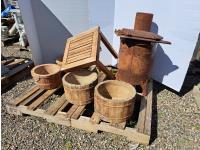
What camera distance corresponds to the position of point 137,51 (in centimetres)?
251

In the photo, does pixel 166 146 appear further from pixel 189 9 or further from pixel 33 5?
pixel 33 5

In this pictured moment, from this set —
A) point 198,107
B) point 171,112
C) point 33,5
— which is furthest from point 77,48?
point 198,107

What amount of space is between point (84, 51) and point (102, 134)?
1097mm

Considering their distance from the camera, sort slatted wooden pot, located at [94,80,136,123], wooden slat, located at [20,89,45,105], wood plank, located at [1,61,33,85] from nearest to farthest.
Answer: slatted wooden pot, located at [94,80,136,123] → wooden slat, located at [20,89,45,105] → wood plank, located at [1,61,33,85]

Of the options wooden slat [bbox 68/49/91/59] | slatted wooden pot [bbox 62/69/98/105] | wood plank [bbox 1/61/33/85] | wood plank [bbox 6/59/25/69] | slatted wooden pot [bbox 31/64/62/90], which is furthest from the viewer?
wood plank [bbox 6/59/25/69]

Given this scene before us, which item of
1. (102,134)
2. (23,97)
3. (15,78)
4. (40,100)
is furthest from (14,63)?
(102,134)

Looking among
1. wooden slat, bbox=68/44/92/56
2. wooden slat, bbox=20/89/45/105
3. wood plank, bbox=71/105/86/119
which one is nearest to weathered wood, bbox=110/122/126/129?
wood plank, bbox=71/105/86/119

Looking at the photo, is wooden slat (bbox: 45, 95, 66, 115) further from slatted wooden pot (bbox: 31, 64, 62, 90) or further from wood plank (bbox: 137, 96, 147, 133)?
wood plank (bbox: 137, 96, 147, 133)

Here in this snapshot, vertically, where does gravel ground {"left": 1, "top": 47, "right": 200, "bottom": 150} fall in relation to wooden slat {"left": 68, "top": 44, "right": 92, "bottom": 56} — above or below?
below

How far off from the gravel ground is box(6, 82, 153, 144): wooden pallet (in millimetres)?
78

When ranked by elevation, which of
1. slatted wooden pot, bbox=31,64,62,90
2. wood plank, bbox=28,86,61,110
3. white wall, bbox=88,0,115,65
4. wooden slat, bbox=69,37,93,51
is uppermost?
white wall, bbox=88,0,115,65

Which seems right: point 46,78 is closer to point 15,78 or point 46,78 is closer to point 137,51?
point 15,78

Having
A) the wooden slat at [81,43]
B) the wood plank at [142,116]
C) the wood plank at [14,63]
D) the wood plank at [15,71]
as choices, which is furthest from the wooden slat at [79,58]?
the wood plank at [14,63]

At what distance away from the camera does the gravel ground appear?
2264 mm
